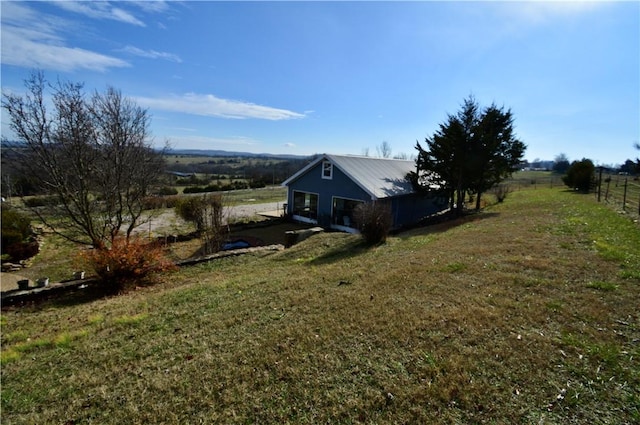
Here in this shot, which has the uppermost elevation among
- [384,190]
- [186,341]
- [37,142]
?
[37,142]

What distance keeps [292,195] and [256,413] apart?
1781cm

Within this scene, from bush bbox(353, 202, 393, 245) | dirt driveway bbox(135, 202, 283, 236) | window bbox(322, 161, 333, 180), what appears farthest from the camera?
window bbox(322, 161, 333, 180)

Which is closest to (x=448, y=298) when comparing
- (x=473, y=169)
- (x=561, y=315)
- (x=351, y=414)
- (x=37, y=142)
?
(x=561, y=315)

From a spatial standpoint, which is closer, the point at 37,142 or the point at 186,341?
the point at 186,341

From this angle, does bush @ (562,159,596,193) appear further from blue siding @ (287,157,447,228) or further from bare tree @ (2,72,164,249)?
bare tree @ (2,72,164,249)

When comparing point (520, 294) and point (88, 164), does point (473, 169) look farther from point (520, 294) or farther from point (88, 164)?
point (88, 164)

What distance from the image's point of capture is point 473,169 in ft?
58.4

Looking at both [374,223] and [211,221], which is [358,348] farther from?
[211,221]

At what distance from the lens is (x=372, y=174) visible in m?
18.7

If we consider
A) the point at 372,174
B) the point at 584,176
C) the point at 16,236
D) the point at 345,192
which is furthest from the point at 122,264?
the point at 584,176

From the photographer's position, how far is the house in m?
17.1

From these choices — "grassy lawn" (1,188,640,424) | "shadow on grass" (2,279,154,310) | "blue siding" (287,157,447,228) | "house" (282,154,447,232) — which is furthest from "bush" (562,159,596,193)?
"shadow on grass" (2,279,154,310)

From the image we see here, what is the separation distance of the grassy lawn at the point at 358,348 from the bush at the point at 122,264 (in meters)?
1.12

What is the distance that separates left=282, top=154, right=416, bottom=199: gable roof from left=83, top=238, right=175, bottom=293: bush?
10733 millimetres
